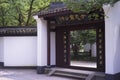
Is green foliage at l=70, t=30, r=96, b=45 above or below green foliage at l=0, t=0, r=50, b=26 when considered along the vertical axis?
below

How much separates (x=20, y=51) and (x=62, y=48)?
11.1 feet

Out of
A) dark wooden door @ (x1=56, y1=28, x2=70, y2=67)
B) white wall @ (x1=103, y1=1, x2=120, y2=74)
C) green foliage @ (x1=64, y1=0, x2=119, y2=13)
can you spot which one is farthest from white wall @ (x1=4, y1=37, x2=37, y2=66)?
green foliage @ (x1=64, y1=0, x2=119, y2=13)

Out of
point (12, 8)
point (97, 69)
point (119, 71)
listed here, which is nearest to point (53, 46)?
point (97, 69)

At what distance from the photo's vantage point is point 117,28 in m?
9.36

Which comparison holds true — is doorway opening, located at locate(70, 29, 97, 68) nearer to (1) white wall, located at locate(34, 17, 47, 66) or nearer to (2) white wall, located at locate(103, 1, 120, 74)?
(1) white wall, located at locate(34, 17, 47, 66)

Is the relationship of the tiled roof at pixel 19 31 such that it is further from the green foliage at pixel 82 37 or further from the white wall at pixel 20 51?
the green foliage at pixel 82 37

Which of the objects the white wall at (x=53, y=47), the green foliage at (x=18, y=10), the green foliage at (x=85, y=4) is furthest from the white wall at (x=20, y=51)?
the green foliage at (x=85, y=4)

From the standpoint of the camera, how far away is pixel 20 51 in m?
14.8

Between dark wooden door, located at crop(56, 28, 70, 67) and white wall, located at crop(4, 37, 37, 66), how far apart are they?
2233 mm

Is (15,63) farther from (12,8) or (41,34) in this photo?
(12,8)

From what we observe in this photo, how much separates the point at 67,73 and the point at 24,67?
14.1 ft

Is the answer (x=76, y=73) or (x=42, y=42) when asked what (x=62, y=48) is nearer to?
(x=42, y=42)

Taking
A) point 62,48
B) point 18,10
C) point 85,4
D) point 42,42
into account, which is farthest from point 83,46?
point 85,4

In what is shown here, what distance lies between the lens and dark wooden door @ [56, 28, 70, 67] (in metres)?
12.6
